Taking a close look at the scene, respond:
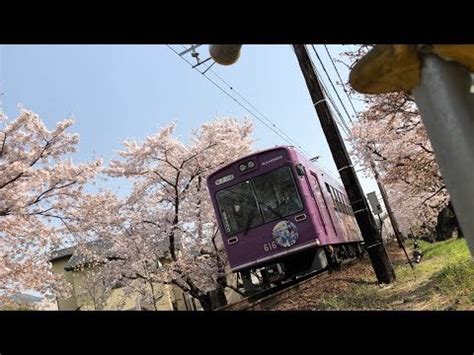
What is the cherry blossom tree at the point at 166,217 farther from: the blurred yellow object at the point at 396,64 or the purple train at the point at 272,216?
the blurred yellow object at the point at 396,64

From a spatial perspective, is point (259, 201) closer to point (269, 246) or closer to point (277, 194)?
point (277, 194)

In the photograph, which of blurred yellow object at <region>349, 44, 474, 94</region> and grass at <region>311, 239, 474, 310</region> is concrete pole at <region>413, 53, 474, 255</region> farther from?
grass at <region>311, 239, 474, 310</region>

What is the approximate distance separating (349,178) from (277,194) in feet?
5.84

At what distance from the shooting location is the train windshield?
1009cm

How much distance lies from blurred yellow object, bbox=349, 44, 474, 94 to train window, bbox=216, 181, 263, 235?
28.8 feet

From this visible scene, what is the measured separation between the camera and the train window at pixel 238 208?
1028 centimetres

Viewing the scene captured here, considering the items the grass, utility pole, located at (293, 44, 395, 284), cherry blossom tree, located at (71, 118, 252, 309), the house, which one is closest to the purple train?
utility pole, located at (293, 44, 395, 284)

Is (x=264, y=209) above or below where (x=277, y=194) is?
below

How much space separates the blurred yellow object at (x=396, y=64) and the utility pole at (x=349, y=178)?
7947 mm

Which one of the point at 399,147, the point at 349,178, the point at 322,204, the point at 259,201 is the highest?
the point at 399,147

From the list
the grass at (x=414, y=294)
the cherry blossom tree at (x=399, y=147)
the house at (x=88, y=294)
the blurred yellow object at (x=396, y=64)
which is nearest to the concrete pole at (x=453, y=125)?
the blurred yellow object at (x=396, y=64)

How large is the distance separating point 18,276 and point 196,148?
29.3 ft

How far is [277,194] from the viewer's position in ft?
33.6

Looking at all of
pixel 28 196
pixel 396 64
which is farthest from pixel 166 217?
pixel 396 64
